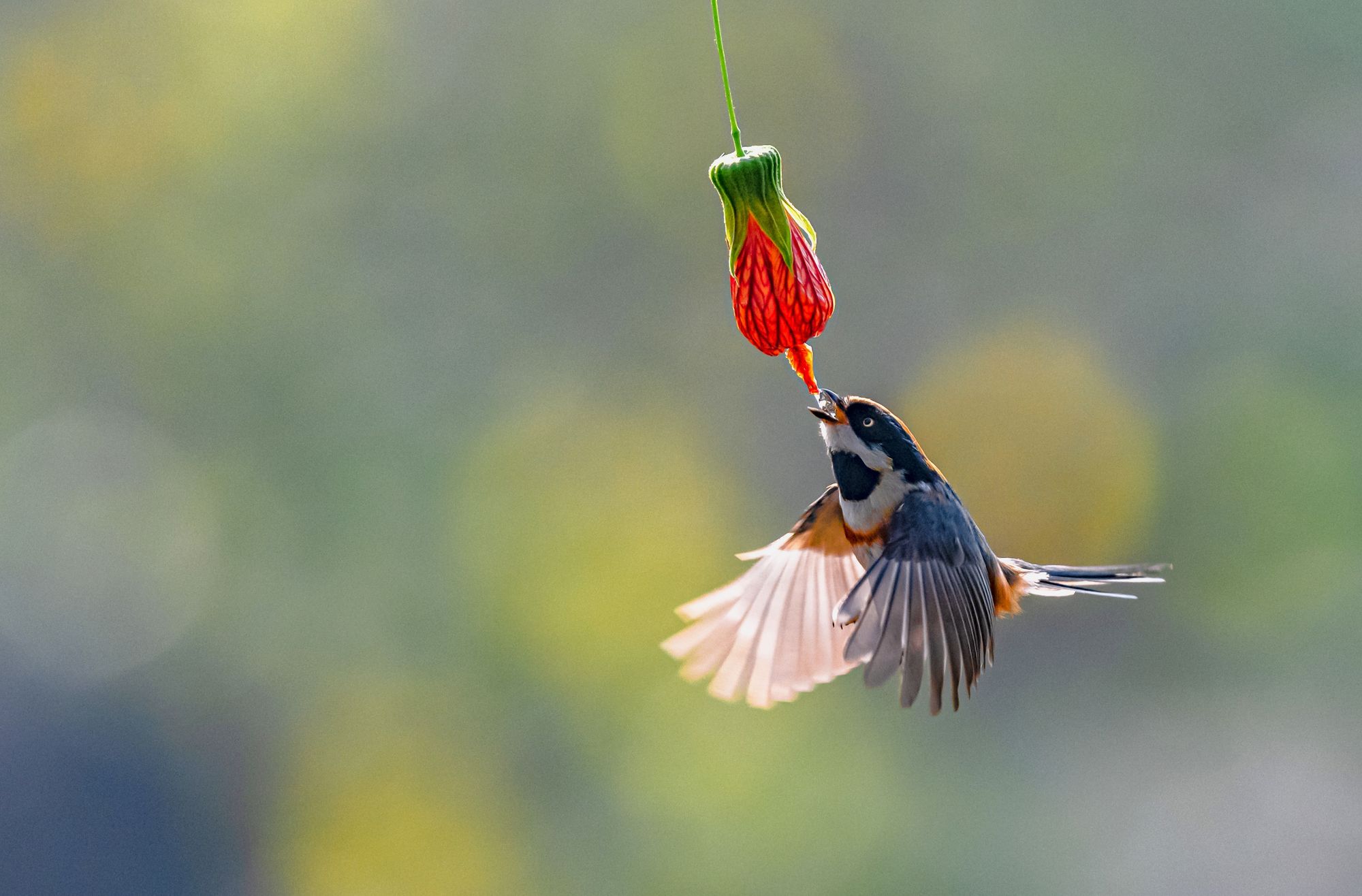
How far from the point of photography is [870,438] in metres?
1.38

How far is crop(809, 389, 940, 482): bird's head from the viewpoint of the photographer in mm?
1333

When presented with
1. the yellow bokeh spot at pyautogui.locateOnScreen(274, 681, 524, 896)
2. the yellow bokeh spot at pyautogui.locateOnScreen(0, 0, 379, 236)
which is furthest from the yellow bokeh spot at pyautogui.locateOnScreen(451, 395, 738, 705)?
the yellow bokeh spot at pyautogui.locateOnScreen(0, 0, 379, 236)

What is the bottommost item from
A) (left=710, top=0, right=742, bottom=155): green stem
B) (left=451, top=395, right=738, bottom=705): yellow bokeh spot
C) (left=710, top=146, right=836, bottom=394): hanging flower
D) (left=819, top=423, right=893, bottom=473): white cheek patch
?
(left=451, top=395, right=738, bottom=705): yellow bokeh spot

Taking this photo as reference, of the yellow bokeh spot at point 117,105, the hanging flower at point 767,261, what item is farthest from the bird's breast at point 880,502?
the yellow bokeh spot at point 117,105

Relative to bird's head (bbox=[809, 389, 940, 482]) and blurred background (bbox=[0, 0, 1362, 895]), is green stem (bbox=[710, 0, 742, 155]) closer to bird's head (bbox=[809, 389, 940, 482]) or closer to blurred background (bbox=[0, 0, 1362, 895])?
bird's head (bbox=[809, 389, 940, 482])

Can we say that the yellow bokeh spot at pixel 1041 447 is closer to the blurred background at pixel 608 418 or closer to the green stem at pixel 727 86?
the blurred background at pixel 608 418

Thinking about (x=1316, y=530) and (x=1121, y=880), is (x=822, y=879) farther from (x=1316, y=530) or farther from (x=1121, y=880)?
(x=1316, y=530)

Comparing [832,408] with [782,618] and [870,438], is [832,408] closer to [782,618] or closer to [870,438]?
[870,438]

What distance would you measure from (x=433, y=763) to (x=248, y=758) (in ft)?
1.98

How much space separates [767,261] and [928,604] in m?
0.35

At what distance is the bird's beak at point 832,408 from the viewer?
1297 mm

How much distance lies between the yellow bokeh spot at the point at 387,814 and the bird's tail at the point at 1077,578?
2.82m

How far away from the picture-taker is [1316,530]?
179 inches

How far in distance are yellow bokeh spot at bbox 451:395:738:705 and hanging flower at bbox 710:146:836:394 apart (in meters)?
3.16
